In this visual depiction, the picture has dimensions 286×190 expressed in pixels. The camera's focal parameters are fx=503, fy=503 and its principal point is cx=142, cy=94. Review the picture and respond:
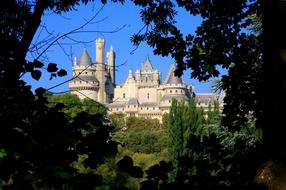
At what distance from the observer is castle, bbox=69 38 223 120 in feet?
245

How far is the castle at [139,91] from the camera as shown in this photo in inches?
2936

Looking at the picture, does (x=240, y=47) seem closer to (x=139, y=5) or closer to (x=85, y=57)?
(x=139, y=5)

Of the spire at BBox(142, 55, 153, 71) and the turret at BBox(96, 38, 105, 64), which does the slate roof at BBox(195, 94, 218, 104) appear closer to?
the spire at BBox(142, 55, 153, 71)

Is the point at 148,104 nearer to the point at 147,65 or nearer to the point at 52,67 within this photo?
the point at 147,65

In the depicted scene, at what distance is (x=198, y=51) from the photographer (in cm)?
504

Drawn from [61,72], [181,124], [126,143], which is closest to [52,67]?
[61,72]

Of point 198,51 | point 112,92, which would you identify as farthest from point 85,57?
point 198,51

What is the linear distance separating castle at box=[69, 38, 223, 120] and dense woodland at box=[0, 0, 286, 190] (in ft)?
219

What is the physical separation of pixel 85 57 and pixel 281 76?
2811 inches

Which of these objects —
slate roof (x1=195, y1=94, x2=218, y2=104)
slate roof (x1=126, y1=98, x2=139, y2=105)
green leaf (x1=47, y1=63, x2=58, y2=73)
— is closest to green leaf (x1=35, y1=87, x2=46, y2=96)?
green leaf (x1=47, y1=63, x2=58, y2=73)

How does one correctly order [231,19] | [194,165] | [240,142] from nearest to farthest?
[194,165]
[240,142]
[231,19]

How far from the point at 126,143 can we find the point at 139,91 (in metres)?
79.9

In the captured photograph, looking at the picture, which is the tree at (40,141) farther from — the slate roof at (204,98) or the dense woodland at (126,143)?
the slate roof at (204,98)

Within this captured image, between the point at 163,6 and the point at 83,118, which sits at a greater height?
the point at 163,6
